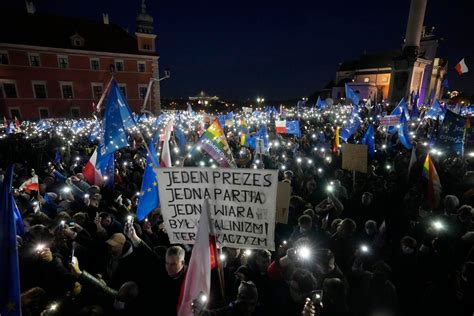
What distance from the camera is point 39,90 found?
35531 millimetres

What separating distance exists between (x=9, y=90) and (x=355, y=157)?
4169 cm

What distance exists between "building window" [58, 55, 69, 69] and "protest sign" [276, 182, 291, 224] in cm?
4139

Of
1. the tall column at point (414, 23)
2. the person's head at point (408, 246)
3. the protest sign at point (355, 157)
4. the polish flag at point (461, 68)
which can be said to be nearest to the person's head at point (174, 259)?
the person's head at point (408, 246)

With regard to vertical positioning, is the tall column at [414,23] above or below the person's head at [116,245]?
above

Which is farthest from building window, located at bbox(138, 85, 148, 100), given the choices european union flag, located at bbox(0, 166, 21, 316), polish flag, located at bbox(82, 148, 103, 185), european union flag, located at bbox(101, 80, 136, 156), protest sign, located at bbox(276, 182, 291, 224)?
european union flag, located at bbox(0, 166, 21, 316)

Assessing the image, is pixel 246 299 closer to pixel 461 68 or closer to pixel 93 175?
pixel 93 175

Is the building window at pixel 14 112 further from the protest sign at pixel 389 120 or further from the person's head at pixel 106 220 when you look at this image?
the protest sign at pixel 389 120

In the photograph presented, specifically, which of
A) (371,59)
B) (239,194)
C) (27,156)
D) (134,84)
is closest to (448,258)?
(239,194)

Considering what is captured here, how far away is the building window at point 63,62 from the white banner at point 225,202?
137ft

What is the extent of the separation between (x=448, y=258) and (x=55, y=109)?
43.1 metres

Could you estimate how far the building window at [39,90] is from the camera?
3521 cm

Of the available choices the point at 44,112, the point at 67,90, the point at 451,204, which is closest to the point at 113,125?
the point at 451,204

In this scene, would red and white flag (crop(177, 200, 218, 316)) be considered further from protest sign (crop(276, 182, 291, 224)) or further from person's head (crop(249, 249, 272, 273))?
protest sign (crop(276, 182, 291, 224))

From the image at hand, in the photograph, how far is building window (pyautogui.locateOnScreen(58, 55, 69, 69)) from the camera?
36156mm
